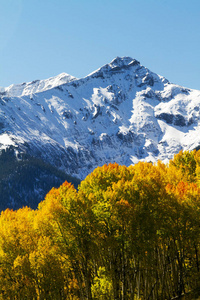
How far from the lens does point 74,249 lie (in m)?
42.0

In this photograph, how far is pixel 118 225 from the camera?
1577 inches

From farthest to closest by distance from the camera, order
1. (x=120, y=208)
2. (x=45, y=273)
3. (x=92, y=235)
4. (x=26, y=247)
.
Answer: (x=26, y=247)
(x=45, y=273)
(x=92, y=235)
(x=120, y=208)

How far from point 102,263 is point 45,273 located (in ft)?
25.5

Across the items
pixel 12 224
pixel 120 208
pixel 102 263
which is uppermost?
pixel 12 224

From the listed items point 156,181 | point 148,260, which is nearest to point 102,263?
point 148,260

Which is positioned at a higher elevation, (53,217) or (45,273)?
(53,217)

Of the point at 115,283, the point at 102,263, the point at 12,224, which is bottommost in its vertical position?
the point at 115,283

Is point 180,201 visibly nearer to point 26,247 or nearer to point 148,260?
point 148,260

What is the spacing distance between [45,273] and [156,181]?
750 inches

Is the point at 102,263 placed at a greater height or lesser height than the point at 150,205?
lesser

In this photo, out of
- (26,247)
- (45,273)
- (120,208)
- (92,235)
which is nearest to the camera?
(120,208)

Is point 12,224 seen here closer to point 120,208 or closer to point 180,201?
point 120,208

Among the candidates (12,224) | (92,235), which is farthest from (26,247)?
(92,235)

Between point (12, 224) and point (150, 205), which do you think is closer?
point (150, 205)
